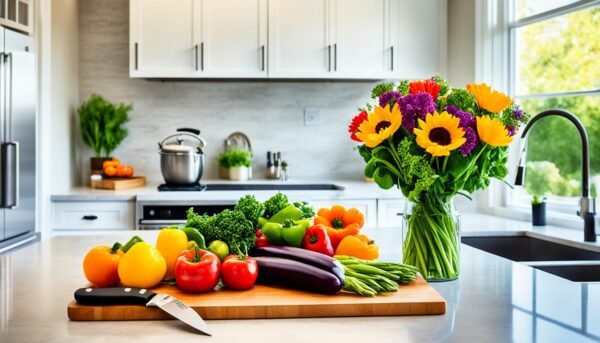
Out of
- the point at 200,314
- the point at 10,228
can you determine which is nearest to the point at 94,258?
the point at 200,314

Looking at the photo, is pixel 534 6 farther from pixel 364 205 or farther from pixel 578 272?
pixel 578 272

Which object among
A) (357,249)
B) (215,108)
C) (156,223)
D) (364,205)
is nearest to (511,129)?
(357,249)

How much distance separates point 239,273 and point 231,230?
0.59ft

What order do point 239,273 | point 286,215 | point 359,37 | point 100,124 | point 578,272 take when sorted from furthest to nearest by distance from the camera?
point 100,124 < point 359,37 < point 578,272 < point 286,215 < point 239,273

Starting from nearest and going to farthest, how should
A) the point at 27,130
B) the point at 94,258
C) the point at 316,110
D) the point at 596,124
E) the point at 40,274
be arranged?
the point at 94,258, the point at 40,274, the point at 596,124, the point at 27,130, the point at 316,110

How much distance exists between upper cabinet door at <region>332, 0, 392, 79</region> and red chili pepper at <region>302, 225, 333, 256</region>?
8.70 ft

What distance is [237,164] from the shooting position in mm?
4305

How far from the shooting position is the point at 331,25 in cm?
407

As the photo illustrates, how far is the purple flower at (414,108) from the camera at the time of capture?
1402mm

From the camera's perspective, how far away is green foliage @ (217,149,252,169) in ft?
14.1

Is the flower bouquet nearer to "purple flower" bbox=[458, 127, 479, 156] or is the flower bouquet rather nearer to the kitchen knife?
"purple flower" bbox=[458, 127, 479, 156]

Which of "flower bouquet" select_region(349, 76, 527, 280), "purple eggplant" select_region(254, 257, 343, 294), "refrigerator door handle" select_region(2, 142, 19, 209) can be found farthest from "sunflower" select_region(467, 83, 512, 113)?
"refrigerator door handle" select_region(2, 142, 19, 209)

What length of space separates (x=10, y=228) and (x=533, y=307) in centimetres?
266

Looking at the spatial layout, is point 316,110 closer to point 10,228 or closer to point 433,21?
point 433,21
